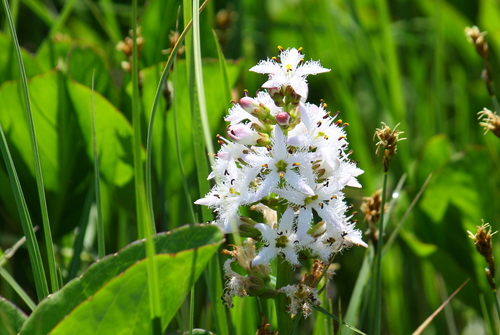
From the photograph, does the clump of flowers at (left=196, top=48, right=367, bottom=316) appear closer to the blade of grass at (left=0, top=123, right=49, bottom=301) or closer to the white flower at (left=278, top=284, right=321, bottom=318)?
the white flower at (left=278, top=284, right=321, bottom=318)

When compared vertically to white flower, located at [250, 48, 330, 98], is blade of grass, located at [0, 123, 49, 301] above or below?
below

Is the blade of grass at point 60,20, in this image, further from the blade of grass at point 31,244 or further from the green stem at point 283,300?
the green stem at point 283,300

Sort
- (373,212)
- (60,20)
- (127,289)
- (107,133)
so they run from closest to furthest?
(127,289) → (373,212) → (107,133) → (60,20)

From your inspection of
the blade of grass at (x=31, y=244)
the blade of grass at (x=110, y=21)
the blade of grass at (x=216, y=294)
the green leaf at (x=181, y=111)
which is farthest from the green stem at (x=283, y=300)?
the blade of grass at (x=110, y=21)

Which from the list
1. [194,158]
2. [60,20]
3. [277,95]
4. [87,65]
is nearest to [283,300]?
[277,95]

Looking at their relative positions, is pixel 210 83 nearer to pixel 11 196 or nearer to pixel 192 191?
pixel 192 191

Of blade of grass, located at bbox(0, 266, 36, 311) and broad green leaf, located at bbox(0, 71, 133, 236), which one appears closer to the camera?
blade of grass, located at bbox(0, 266, 36, 311)

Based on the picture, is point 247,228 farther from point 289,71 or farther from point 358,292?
point 358,292

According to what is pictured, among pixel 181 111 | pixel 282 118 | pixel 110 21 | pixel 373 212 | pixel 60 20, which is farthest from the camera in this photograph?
pixel 110 21

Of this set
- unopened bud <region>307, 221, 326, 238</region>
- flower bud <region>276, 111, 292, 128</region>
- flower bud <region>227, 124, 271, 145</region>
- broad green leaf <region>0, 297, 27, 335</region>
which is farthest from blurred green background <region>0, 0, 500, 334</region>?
broad green leaf <region>0, 297, 27, 335</region>
